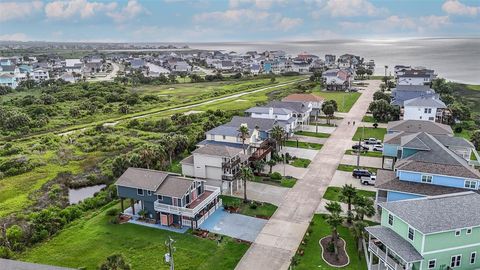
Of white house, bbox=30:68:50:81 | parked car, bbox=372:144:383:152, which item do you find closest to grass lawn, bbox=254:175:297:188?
parked car, bbox=372:144:383:152

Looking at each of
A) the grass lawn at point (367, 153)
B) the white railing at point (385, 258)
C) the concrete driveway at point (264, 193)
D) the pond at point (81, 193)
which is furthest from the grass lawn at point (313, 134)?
the white railing at point (385, 258)

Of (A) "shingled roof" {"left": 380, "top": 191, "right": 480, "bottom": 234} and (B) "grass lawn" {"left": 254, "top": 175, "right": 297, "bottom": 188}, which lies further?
(B) "grass lawn" {"left": 254, "top": 175, "right": 297, "bottom": 188}

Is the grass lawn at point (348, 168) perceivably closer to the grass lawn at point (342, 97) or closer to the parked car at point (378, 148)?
the parked car at point (378, 148)

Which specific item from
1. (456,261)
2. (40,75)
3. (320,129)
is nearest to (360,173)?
(456,261)

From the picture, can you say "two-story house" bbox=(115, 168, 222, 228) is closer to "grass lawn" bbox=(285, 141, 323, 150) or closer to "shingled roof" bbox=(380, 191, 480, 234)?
"shingled roof" bbox=(380, 191, 480, 234)

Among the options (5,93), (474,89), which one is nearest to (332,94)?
(474,89)

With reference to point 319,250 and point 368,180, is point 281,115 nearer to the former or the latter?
point 368,180

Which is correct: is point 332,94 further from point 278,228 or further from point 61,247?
point 61,247
